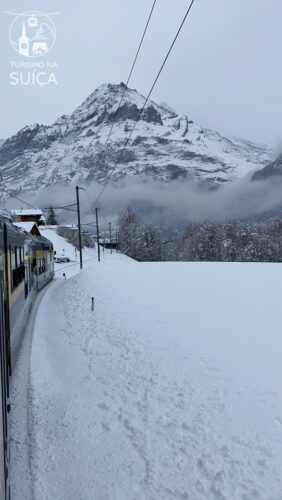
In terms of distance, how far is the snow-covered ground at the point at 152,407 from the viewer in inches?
213

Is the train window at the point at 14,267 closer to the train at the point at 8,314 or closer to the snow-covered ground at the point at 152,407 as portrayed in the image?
the train at the point at 8,314

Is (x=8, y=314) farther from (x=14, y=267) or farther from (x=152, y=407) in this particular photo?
(x=152, y=407)

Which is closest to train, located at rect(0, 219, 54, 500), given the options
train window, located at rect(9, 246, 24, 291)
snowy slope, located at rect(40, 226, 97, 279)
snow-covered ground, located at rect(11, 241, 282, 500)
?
train window, located at rect(9, 246, 24, 291)

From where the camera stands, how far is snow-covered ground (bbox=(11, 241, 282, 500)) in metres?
5.41

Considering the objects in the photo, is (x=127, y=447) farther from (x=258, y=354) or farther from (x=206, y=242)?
(x=206, y=242)

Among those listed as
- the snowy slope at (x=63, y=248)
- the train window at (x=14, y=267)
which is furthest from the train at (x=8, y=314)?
the snowy slope at (x=63, y=248)

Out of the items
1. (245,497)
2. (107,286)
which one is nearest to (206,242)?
(107,286)

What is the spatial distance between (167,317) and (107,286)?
10.2 m

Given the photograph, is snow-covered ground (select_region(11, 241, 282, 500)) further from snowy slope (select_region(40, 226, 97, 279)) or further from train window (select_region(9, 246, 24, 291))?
snowy slope (select_region(40, 226, 97, 279))

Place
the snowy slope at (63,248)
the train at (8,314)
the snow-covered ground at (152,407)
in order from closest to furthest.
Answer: the train at (8,314) < the snow-covered ground at (152,407) < the snowy slope at (63,248)

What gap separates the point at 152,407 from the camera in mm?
7547

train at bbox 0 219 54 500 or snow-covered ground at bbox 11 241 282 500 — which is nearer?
train at bbox 0 219 54 500

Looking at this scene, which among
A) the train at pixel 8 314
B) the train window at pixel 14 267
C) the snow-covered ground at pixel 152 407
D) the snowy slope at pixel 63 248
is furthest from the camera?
the snowy slope at pixel 63 248

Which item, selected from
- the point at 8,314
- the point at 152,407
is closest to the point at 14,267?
the point at 8,314
